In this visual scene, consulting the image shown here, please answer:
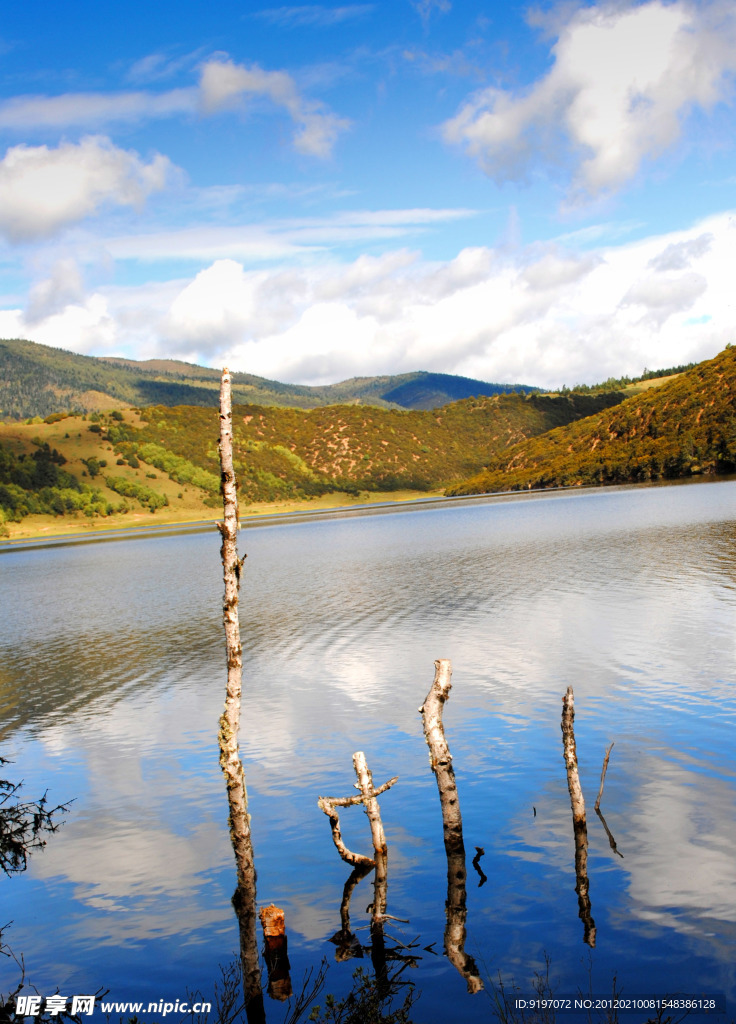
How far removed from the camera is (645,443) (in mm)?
149125

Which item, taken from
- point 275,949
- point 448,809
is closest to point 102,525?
point 448,809

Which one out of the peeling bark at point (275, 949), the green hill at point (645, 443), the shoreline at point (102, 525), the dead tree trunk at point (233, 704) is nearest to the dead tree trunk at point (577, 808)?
the peeling bark at point (275, 949)

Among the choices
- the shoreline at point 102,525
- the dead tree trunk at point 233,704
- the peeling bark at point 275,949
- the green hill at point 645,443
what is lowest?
the shoreline at point 102,525

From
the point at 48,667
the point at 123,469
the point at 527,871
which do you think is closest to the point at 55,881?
the point at 527,871

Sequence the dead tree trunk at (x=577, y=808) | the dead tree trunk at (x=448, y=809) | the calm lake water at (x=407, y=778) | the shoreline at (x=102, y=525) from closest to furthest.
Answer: the calm lake water at (x=407, y=778) < the dead tree trunk at (x=448, y=809) < the dead tree trunk at (x=577, y=808) < the shoreline at (x=102, y=525)

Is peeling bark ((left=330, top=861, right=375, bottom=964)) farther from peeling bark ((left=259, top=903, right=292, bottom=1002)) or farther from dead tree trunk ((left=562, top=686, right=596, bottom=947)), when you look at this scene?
dead tree trunk ((left=562, top=686, right=596, bottom=947))

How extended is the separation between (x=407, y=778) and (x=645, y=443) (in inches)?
5661

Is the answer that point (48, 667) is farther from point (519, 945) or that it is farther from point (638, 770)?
point (519, 945)

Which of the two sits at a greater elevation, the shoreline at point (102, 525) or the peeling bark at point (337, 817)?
the peeling bark at point (337, 817)

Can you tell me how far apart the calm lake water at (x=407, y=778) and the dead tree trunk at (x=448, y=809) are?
159 millimetres

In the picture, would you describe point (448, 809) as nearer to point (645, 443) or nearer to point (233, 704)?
point (233, 704)

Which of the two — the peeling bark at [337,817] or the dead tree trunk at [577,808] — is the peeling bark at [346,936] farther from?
the dead tree trunk at [577,808]

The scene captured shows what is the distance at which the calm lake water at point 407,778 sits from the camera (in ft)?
31.1

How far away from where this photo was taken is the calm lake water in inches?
373
